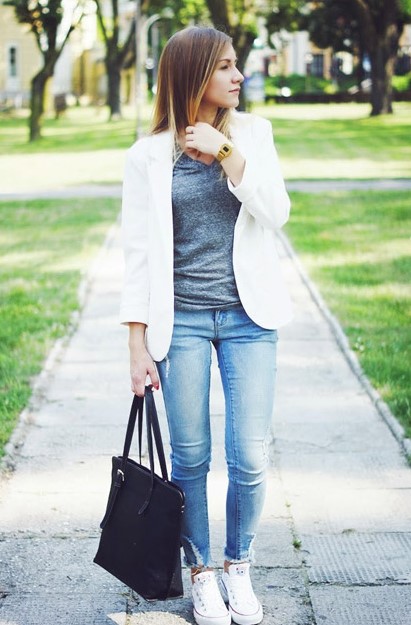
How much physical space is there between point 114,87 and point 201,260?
44845 mm

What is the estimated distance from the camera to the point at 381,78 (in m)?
39.9

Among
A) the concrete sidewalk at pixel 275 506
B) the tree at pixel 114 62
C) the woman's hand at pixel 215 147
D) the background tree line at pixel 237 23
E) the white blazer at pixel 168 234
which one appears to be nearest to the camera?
the woman's hand at pixel 215 147

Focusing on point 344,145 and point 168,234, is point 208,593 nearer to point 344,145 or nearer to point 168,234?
point 168,234

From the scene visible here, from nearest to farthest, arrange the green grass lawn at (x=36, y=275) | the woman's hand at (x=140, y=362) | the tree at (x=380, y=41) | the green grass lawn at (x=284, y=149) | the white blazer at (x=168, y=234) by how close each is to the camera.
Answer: the white blazer at (x=168, y=234)
the woman's hand at (x=140, y=362)
the green grass lawn at (x=36, y=275)
the green grass lawn at (x=284, y=149)
the tree at (x=380, y=41)

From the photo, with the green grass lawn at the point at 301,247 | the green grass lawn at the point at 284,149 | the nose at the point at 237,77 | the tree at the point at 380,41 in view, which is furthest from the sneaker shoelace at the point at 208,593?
the tree at the point at 380,41

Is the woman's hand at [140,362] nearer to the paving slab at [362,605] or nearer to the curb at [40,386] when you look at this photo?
the paving slab at [362,605]

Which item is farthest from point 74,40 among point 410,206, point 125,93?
point 410,206

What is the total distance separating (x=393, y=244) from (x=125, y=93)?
4997 centimetres

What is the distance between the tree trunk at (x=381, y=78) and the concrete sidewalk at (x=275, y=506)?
3361 cm

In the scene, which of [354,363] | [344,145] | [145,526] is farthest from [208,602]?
[344,145]

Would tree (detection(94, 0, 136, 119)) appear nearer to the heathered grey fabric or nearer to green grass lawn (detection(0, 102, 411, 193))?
green grass lawn (detection(0, 102, 411, 193))

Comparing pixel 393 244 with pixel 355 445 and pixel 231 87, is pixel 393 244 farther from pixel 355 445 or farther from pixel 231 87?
pixel 231 87

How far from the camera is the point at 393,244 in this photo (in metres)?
12.9

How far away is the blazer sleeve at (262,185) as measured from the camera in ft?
11.2
